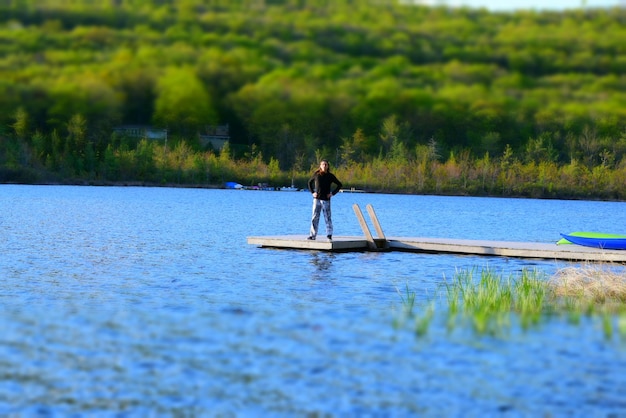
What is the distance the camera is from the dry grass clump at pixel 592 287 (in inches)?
764

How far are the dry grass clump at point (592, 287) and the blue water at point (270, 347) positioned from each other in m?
1.85

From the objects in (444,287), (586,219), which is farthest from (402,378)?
(586,219)

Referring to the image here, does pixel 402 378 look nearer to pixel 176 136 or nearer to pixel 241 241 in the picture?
pixel 241 241

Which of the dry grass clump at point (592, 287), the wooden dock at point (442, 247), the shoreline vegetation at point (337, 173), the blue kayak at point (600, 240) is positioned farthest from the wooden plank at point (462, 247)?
the shoreline vegetation at point (337, 173)

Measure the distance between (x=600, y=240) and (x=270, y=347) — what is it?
16.2m

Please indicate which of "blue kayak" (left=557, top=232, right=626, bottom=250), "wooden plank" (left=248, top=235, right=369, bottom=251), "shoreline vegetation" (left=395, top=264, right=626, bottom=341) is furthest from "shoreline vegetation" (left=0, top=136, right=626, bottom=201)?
"shoreline vegetation" (left=395, top=264, right=626, bottom=341)

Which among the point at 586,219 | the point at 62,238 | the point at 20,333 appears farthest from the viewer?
the point at 586,219

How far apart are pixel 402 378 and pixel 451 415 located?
71.1 inches

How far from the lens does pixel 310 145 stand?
138250mm

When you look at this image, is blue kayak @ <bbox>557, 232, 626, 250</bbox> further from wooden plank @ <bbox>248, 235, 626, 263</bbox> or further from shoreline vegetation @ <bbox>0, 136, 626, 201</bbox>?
shoreline vegetation @ <bbox>0, 136, 626, 201</bbox>

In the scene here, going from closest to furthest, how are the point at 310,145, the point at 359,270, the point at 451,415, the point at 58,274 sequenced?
the point at 451,415, the point at 58,274, the point at 359,270, the point at 310,145

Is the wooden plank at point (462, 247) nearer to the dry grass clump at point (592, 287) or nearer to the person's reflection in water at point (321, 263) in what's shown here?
the person's reflection in water at point (321, 263)

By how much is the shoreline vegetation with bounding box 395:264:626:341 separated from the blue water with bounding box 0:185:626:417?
0.26 meters

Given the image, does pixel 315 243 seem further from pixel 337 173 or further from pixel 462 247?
pixel 337 173
